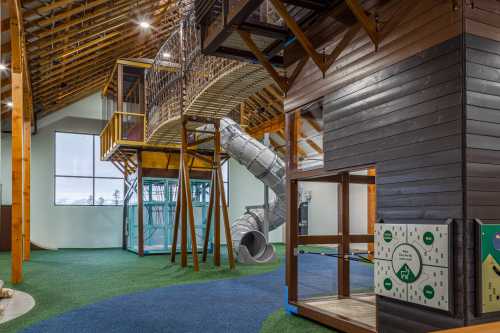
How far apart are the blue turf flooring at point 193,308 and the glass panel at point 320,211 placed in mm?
10005

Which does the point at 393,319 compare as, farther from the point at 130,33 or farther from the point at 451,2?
the point at 130,33

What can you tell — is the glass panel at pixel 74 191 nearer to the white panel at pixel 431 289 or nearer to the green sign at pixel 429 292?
the white panel at pixel 431 289

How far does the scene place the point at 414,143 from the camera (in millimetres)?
4234

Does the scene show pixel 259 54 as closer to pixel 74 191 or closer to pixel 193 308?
pixel 193 308

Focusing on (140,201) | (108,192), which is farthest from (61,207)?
(140,201)

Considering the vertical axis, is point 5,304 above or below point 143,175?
below

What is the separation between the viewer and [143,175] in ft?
50.1

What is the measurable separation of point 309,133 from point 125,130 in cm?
972

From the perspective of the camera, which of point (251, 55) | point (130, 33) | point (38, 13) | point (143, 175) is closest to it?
point (251, 55)

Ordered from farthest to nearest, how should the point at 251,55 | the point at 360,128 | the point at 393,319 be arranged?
the point at 251,55 → the point at 360,128 → the point at 393,319

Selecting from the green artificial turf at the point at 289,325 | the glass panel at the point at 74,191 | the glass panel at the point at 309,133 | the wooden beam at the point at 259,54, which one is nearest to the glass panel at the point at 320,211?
the glass panel at the point at 74,191

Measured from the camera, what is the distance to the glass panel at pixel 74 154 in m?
17.9

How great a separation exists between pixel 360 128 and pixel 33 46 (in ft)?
29.9

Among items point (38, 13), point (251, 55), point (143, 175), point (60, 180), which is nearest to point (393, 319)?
point (251, 55)
